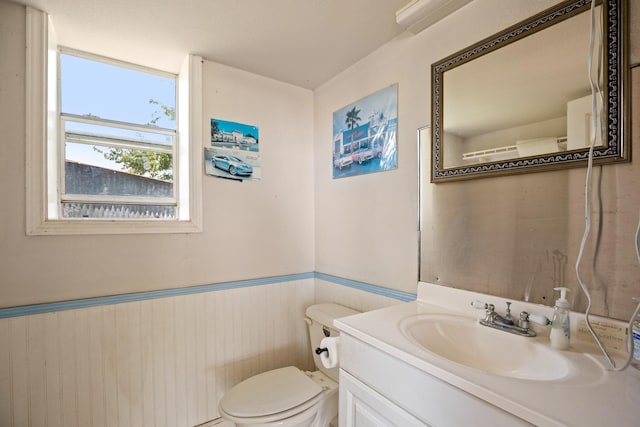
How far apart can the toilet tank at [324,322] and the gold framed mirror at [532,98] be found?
3.07 feet

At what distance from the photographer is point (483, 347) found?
1.03m

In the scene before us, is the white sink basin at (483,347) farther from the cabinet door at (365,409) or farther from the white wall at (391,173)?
the white wall at (391,173)

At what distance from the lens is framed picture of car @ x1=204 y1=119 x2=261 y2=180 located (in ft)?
5.87

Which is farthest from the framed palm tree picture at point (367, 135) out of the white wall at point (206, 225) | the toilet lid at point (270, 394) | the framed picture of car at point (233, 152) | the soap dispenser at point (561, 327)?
the toilet lid at point (270, 394)

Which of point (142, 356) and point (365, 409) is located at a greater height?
point (365, 409)

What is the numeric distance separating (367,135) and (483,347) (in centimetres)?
119

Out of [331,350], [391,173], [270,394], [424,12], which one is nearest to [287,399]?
[270,394]

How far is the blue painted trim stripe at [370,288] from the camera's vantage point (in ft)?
4.85

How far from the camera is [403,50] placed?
1.51 m

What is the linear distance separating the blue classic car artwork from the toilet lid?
121 centimetres

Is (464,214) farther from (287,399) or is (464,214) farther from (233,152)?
(233,152)

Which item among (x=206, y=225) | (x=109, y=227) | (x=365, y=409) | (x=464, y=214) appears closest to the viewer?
(x=365, y=409)

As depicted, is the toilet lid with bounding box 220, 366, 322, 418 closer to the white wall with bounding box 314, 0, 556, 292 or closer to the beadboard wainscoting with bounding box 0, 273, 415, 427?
the beadboard wainscoting with bounding box 0, 273, 415, 427

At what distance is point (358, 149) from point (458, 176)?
0.68 m
